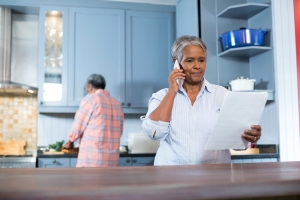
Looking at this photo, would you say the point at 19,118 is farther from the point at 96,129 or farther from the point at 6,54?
the point at 96,129

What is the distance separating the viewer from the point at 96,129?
9.83 feet

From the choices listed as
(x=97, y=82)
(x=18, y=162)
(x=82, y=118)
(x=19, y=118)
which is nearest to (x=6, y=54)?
(x=19, y=118)

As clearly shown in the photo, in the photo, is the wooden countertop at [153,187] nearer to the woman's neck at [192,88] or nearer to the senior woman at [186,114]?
the senior woman at [186,114]

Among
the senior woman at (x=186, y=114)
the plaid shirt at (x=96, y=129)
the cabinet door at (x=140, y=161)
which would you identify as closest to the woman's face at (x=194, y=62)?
the senior woman at (x=186, y=114)

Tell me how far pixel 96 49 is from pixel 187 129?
2.39m

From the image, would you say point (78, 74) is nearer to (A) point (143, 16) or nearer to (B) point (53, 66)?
(B) point (53, 66)

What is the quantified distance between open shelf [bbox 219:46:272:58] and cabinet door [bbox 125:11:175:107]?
0.85 meters

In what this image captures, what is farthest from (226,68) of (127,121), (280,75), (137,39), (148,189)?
(148,189)

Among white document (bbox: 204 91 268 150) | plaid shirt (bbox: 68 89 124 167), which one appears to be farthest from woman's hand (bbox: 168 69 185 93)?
plaid shirt (bbox: 68 89 124 167)

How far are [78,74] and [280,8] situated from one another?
199 centimetres

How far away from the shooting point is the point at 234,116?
1587 mm

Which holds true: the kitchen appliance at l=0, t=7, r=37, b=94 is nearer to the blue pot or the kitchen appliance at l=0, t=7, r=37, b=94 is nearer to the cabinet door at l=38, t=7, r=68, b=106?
the cabinet door at l=38, t=7, r=68, b=106

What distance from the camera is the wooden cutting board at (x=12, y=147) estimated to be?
152 inches

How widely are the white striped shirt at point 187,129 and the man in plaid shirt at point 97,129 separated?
1.19 m
